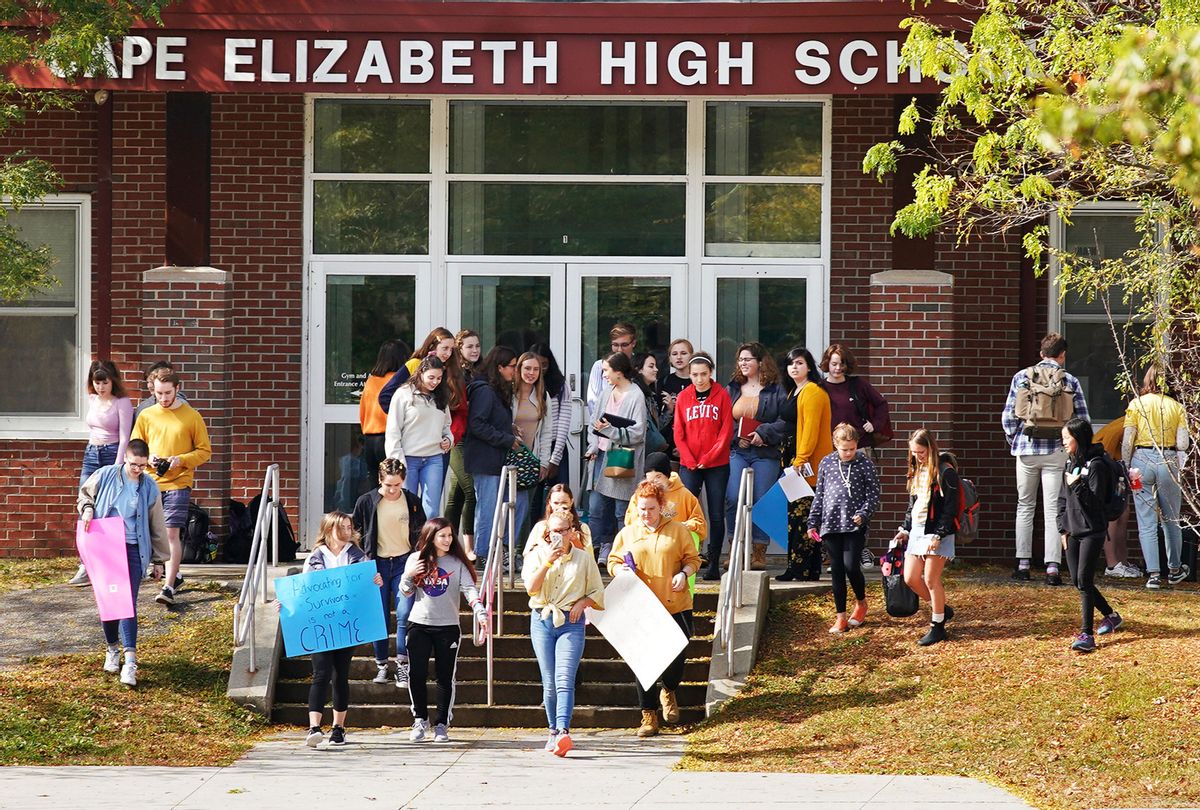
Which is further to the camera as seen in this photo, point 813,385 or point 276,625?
point 813,385

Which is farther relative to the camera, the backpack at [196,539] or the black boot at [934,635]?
the backpack at [196,539]

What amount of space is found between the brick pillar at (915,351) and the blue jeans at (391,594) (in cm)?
473

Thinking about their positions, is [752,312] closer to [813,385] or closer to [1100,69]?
[813,385]

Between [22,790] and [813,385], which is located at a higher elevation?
[813,385]

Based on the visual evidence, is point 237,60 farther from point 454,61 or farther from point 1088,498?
point 1088,498

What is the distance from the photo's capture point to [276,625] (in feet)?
38.2

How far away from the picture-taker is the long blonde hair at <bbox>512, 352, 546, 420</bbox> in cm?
1284

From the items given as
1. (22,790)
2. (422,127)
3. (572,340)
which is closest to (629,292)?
(572,340)

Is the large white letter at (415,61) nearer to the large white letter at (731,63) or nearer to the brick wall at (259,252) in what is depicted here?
the brick wall at (259,252)

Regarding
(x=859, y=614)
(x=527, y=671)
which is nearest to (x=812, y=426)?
(x=859, y=614)

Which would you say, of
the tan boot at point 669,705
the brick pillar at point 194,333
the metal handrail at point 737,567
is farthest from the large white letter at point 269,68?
the tan boot at point 669,705

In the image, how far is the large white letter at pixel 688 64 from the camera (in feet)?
43.4

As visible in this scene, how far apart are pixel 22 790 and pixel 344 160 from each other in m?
7.37

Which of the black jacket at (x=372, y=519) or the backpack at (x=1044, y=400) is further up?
the backpack at (x=1044, y=400)
